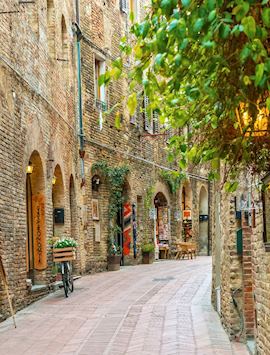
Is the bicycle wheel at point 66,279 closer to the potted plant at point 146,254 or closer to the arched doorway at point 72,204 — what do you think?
the arched doorway at point 72,204

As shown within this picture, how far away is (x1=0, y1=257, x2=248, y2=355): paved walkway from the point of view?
8.01m

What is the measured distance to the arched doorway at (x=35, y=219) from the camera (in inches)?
524

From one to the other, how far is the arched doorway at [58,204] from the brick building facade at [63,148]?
2 cm

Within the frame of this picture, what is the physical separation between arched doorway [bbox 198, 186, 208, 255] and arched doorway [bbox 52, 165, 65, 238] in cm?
1535

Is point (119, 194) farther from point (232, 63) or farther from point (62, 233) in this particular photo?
point (232, 63)

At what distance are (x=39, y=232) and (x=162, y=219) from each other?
508 inches

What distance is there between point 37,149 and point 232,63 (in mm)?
9509

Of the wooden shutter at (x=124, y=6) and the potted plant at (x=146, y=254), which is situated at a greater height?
the wooden shutter at (x=124, y=6)

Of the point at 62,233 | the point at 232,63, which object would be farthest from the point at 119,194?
the point at 232,63

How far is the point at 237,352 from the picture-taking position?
24.9 ft

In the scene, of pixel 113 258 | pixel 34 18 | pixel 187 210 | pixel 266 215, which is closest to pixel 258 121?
pixel 266 215

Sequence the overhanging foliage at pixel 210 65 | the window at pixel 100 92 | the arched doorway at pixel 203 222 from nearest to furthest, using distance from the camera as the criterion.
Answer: the overhanging foliage at pixel 210 65
the window at pixel 100 92
the arched doorway at pixel 203 222

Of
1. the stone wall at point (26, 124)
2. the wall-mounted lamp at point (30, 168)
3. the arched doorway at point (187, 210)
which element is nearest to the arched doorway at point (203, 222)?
the arched doorway at point (187, 210)

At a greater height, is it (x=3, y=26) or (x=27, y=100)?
(x=3, y=26)
